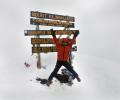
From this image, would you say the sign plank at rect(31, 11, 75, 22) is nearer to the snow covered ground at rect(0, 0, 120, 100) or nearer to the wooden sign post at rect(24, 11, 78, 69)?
the wooden sign post at rect(24, 11, 78, 69)

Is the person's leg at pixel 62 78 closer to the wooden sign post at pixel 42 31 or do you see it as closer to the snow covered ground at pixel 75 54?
the snow covered ground at pixel 75 54

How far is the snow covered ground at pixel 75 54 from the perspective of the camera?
11.6m

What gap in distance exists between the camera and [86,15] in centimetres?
2412

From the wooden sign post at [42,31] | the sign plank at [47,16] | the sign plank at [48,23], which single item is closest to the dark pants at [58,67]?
the wooden sign post at [42,31]

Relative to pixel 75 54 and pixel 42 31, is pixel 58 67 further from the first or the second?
pixel 75 54

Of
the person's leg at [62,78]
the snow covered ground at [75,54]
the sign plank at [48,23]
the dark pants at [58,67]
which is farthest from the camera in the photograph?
the sign plank at [48,23]

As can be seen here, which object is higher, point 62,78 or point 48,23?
point 48,23

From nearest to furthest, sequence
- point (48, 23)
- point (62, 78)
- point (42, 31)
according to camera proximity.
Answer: point (62, 78) < point (42, 31) < point (48, 23)

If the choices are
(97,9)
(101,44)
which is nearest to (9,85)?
(101,44)

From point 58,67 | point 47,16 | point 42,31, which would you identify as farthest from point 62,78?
point 47,16

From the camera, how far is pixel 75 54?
16.8 m

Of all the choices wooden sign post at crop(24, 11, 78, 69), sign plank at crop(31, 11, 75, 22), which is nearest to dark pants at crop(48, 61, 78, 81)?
wooden sign post at crop(24, 11, 78, 69)

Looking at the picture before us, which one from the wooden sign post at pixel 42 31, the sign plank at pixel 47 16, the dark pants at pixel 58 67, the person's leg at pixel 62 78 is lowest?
the person's leg at pixel 62 78
